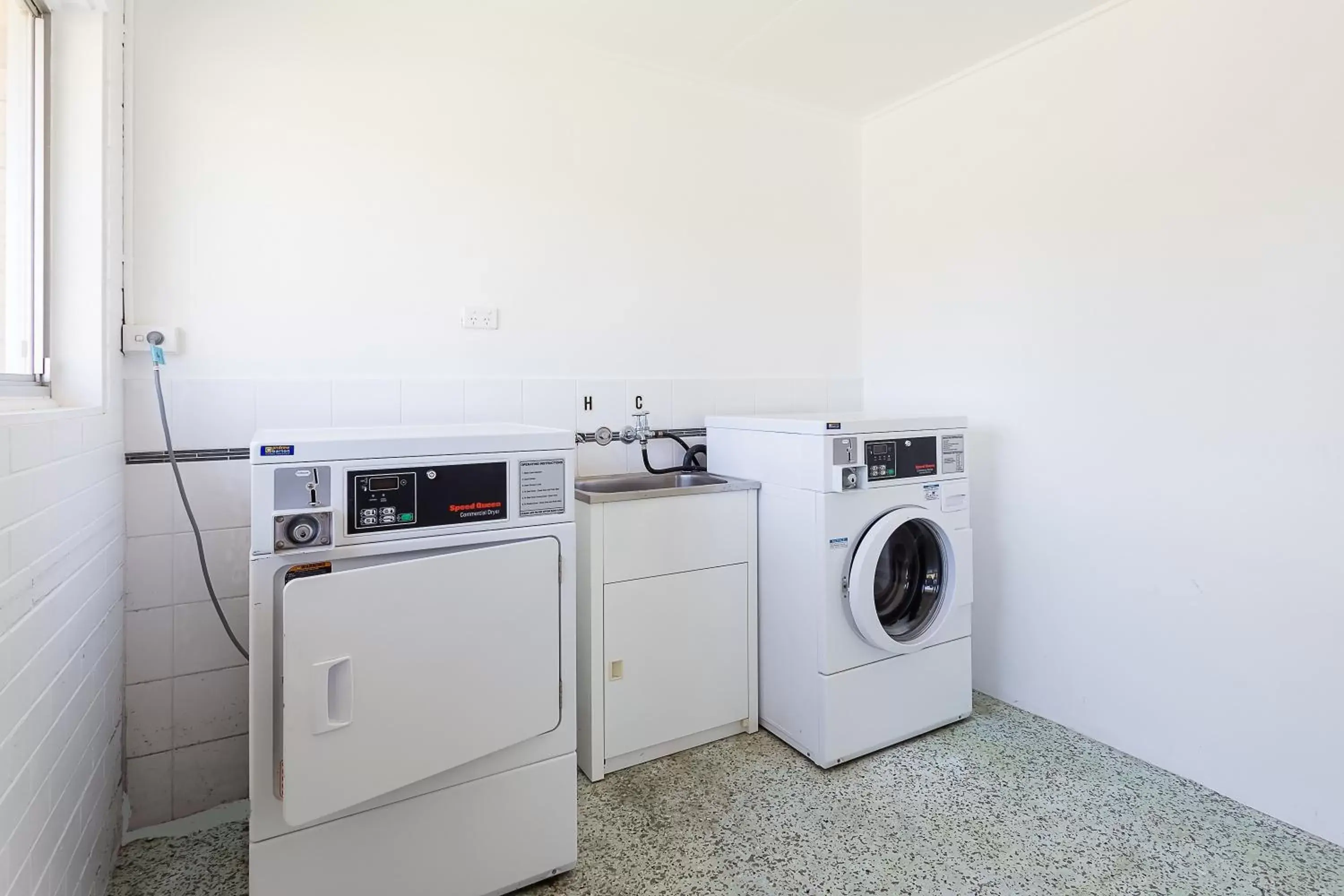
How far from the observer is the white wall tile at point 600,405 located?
2688 mm

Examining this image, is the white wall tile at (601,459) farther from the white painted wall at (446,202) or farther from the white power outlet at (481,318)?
the white power outlet at (481,318)

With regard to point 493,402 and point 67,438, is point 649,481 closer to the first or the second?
point 493,402

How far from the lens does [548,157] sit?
2.59m

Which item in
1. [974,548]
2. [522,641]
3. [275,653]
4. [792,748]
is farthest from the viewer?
[974,548]

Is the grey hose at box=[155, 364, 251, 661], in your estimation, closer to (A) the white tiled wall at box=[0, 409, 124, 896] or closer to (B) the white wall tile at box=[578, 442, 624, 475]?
(A) the white tiled wall at box=[0, 409, 124, 896]

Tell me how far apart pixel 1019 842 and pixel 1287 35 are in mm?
2430

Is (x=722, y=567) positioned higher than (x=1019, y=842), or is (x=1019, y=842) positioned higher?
(x=722, y=567)

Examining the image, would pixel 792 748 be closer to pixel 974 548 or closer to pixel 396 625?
pixel 974 548

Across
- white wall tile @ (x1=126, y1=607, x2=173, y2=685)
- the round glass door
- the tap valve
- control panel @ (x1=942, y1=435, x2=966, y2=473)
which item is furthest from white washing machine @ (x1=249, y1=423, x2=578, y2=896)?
control panel @ (x1=942, y1=435, x2=966, y2=473)

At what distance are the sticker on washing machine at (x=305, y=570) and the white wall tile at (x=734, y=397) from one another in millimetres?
1865

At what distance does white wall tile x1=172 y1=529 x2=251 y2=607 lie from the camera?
80.4 inches

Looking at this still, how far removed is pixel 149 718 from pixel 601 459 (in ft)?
5.34

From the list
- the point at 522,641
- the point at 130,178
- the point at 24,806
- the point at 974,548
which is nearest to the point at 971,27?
the point at 974,548

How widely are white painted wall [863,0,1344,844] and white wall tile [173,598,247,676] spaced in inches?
109
